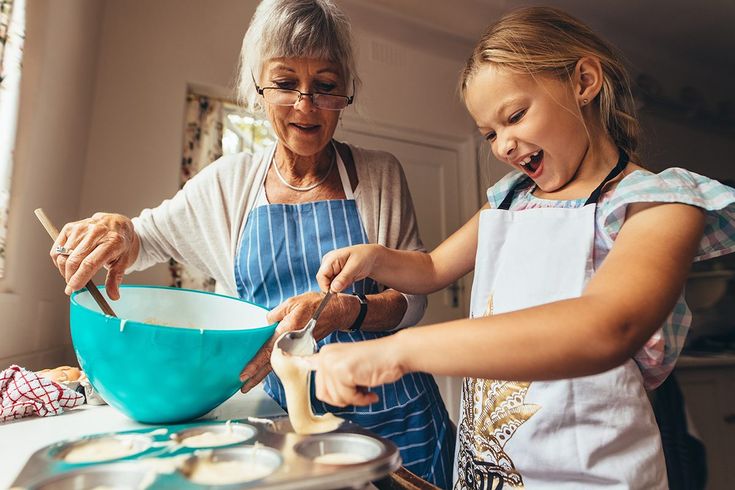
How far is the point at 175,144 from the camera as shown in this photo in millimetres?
2148

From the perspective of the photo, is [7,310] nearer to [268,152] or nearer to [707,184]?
[268,152]

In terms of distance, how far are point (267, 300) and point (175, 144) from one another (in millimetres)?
1372

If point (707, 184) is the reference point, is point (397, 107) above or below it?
above

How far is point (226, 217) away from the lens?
3.82 feet

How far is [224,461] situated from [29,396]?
447 millimetres

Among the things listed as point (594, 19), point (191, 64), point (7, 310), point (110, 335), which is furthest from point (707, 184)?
point (594, 19)

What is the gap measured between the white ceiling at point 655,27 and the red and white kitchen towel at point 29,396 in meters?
2.51

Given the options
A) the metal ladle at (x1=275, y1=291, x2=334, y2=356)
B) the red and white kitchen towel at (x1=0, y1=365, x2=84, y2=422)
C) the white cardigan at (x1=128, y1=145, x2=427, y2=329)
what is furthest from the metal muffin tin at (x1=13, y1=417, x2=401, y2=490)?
the white cardigan at (x1=128, y1=145, x2=427, y2=329)

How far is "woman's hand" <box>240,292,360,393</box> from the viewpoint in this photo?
0.70 meters

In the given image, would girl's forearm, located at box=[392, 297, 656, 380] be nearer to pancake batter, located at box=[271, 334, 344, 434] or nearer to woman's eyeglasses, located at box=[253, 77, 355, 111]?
pancake batter, located at box=[271, 334, 344, 434]

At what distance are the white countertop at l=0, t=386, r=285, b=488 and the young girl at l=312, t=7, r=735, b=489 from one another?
0.88 ft

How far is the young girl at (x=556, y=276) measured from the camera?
1.55 ft

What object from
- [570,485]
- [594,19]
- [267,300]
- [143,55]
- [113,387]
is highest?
[594,19]

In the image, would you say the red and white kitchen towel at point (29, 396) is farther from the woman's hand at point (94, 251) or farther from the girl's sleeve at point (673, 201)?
the girl's sleeve at point (673, 201)
